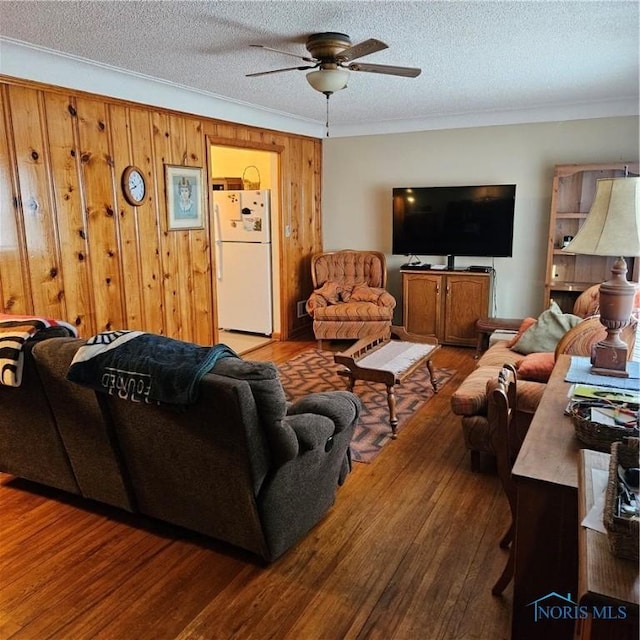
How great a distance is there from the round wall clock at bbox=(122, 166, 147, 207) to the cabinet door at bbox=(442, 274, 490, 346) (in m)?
3.26

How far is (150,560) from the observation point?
2381mm

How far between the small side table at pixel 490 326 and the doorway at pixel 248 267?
7.60 feet

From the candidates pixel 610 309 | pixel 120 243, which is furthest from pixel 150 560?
pixel 120 243

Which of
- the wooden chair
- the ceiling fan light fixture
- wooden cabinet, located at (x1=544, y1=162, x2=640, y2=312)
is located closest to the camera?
the wooden chair

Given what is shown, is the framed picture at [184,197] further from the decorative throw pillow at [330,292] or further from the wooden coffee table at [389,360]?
the wooden coffee table at [389,360]

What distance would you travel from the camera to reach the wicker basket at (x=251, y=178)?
693 cm

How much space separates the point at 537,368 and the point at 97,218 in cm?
323

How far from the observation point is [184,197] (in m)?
4.77

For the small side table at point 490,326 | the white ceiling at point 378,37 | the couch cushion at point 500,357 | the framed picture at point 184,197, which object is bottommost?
the small side table at point 490,326

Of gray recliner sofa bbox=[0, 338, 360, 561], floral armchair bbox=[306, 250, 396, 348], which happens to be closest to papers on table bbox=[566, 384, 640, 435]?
Result: gray recliner sofa bbox=[0, 338, 360, 561]

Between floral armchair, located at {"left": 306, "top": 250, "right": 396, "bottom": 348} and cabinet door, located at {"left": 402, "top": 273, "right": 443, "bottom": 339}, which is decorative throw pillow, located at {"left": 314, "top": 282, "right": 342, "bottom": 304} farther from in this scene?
cabinet door, located at {"left": 402, "top": 273, "right": 443, "bottom": 339}

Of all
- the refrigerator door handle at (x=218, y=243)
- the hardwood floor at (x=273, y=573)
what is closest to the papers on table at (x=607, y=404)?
the hardwood floor at (x=273, y=573)

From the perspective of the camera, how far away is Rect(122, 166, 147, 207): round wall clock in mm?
4176

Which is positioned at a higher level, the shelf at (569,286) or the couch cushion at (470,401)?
the shelf at (569,286)
